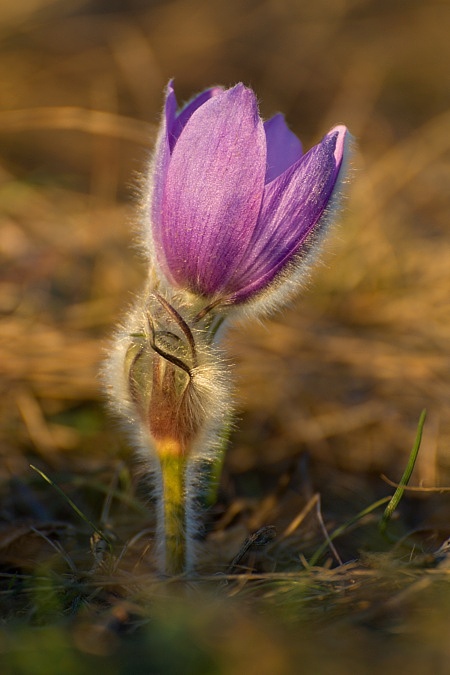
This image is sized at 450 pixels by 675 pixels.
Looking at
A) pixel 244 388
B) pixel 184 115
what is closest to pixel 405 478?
pixel 184 115

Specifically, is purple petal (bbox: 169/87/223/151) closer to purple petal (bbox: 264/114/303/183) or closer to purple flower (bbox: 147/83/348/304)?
purple flower (bbox: 147/83/348/304)

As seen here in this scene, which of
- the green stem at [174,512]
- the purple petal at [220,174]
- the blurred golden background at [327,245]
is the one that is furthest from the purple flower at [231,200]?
the green stem at [174,512]

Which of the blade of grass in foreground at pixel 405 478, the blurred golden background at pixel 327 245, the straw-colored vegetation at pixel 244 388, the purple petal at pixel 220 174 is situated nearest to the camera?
the straw-colored vegetation at pixel 244 388

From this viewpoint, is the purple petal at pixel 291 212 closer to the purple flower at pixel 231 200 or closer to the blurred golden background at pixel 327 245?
the purple flower at pixel 231 200

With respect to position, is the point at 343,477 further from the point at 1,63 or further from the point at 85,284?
the point at 1,63

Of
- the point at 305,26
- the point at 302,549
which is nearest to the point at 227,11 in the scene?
the point at 305,26

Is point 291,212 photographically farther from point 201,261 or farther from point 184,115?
point 184,115
